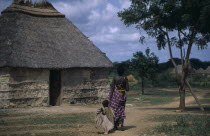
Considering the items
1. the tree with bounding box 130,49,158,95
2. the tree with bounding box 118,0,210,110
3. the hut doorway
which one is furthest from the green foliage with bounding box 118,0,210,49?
the tree with bounding box 130,49,158,95

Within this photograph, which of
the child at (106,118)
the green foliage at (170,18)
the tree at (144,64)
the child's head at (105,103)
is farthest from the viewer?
the tree at (144,64)

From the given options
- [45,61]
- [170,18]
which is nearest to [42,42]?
[45,61]

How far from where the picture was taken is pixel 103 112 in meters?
7.54

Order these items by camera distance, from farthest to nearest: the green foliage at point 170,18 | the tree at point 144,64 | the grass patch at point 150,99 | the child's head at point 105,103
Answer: the tree at point 144,64 → the grass patch at point 150,99 → the green foliage at point 170,18 → the child's head at point 105,103

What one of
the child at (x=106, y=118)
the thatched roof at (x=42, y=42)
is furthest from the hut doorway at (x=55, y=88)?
the child at (x=106, y=118)

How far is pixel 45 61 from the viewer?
611 inches

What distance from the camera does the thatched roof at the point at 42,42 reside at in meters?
15.1

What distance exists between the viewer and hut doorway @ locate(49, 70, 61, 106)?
16781mm

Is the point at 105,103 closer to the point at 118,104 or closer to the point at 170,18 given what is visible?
the point at 118,104

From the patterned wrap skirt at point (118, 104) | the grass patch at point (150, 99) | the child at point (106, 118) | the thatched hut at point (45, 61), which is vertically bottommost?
the grass patch at point (150, 99)

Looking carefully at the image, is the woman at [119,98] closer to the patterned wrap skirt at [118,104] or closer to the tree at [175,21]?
the patterned wrap skirt at [118,104]

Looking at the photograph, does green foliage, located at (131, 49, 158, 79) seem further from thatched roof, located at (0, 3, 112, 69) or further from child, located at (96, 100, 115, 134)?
child, located at (96, 100, 115, 134)

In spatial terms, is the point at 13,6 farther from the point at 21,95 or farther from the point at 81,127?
the point at 81,127

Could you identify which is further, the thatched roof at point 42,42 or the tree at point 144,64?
the tree at point 144,64
